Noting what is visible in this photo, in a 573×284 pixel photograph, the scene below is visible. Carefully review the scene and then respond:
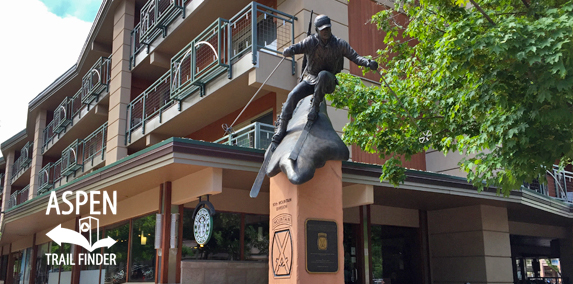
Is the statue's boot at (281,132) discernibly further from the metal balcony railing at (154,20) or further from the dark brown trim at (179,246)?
the metal balcony railing at (154,20)

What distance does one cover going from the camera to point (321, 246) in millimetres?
7902

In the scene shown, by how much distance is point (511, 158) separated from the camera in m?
8.50

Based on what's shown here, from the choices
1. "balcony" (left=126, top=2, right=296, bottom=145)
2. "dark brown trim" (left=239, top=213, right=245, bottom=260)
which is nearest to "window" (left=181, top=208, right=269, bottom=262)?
"dark brown trim" (left=239, top=213, right=245, bottom=260)

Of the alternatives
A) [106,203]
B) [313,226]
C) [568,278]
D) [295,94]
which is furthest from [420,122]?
[568,278]

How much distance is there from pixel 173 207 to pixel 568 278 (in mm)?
15862

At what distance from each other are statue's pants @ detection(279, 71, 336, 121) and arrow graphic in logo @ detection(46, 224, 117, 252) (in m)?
9.70

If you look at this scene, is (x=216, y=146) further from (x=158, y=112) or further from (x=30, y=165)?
(x=30, y=165)

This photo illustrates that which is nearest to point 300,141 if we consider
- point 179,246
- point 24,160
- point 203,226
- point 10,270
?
point 203,226

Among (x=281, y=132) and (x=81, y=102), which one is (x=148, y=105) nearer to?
(x=81, y=102)

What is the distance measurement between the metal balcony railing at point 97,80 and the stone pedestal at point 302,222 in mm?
17543

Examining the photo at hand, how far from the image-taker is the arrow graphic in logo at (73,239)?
16.7m

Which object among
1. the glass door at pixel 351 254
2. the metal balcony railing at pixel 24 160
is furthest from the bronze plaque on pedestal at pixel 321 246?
the metal balcony railing at pixel 24 160

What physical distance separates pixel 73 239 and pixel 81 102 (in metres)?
10.8

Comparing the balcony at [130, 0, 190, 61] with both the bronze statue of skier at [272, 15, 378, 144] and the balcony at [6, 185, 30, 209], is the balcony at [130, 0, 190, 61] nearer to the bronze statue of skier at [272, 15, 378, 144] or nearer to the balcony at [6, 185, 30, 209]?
the bronze statue of skier at [272, 15, 378, 144]
